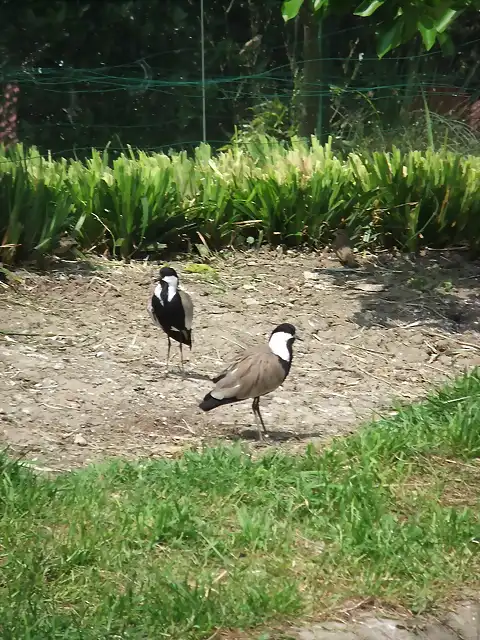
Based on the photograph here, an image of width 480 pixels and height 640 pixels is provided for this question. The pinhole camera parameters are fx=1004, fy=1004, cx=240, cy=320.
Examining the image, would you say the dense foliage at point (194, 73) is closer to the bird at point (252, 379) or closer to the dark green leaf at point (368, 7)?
the dark green leaf at point (368, 7)

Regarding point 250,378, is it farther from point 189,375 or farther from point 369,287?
point 369,287

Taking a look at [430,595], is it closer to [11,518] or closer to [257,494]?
[257,494]

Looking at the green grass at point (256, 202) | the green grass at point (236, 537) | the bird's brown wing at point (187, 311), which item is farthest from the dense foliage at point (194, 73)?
the green grass at point (236, 537)

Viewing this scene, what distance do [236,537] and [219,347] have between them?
2839 millimetres

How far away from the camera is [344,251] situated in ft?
26.0

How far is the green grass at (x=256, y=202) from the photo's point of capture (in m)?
7.71

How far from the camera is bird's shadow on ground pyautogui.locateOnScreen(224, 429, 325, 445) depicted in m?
5.01

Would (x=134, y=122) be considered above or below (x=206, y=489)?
above

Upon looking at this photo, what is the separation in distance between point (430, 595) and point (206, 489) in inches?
41.4

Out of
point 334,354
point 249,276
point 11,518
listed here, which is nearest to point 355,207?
point 249,276

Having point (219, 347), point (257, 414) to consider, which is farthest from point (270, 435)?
point (219, 347)

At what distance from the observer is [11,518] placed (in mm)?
3762

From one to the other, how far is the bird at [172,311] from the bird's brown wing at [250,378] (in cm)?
102

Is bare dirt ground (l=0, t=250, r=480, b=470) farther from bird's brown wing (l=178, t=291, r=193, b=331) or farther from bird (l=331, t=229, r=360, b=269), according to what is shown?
bird's brown wing (l=178, t=291, r=193, b=331)
